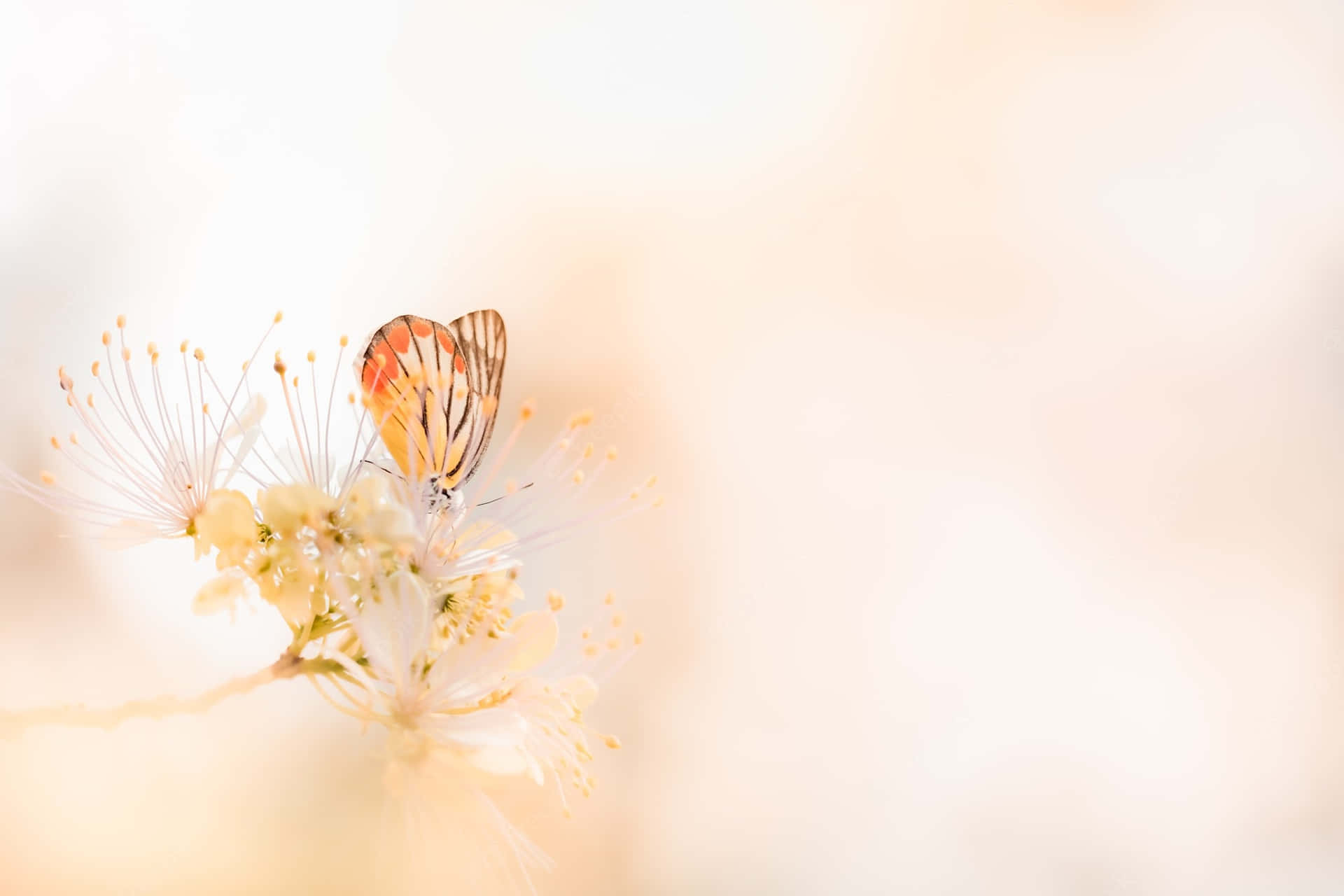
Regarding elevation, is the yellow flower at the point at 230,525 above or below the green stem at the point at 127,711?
above

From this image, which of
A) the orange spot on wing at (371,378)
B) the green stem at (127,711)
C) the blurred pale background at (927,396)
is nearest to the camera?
the green stem at (127,711)

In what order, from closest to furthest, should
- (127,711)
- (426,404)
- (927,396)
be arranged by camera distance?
(127,711) < (426,404) < (927,396)

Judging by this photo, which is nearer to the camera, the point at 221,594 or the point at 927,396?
the point at 221,594

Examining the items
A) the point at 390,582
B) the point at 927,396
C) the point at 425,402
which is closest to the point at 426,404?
the point at 425,402

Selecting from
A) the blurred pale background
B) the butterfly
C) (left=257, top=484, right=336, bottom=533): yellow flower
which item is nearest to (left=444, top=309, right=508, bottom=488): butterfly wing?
the butterfly

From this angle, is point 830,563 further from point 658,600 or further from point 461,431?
point 461,431

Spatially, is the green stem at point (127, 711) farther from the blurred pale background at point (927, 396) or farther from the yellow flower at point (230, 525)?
the blurred pale background at point (927, 396)

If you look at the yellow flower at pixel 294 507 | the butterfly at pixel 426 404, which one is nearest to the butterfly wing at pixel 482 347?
the butterfly at pixel 426 404

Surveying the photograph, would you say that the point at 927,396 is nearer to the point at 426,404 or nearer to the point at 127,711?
the point at 426,404

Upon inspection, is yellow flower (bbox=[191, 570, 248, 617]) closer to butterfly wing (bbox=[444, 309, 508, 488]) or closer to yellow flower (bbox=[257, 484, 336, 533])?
yellow flower (bbox=[257, 484, 336, 533])
